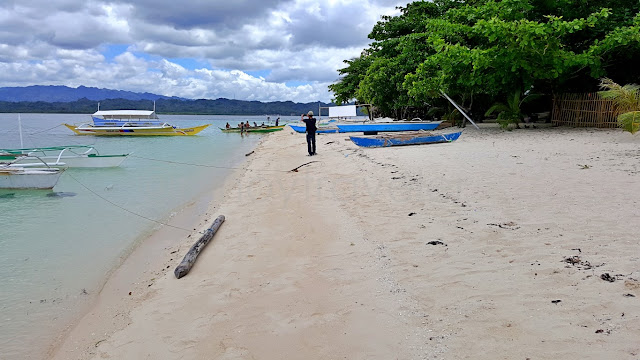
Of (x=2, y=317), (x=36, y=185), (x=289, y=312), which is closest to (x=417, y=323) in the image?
(x=289, y=312)

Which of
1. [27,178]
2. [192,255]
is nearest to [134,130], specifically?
[27,178]

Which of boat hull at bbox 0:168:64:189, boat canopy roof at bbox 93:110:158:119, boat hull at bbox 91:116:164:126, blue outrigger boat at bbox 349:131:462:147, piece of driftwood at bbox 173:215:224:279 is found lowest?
piece of driftwood at bbox 173:215:224:279

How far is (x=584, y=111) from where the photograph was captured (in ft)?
57.0

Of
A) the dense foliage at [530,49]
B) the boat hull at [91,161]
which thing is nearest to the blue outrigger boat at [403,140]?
the dense foliage at [530,49]

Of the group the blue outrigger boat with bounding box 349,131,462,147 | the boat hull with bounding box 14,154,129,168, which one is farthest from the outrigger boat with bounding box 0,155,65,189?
the blue outrigger boat with bounding box 349,131,462,147

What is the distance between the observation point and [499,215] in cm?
596

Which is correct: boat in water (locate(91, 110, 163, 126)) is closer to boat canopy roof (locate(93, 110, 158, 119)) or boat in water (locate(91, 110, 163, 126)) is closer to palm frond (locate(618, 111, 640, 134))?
boat canopy roof (locate(93, 110, 158, 119))

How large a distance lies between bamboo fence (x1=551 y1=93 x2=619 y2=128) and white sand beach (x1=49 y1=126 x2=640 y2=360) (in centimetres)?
910

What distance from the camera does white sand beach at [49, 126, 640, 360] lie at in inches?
129

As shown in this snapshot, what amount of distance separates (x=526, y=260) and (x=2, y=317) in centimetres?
663

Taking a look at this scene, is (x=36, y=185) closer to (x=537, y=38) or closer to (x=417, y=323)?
(x=417, y=323)

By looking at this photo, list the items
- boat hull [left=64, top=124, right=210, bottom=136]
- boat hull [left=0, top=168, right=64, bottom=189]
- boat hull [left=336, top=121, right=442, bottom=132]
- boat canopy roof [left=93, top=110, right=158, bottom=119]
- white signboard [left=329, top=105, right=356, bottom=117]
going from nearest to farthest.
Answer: boat hull [left=0, top=168, right=64, bottom=189]
boat hull [left=336, top=121, right=442, bottom=132]
white signboard [left=329, top=105, right=356, bottom=117]
boat hull [left=64, top=124, right=210, bottom=136]
boat canopy roof [left=93, top=110, right=158, bottom=119]

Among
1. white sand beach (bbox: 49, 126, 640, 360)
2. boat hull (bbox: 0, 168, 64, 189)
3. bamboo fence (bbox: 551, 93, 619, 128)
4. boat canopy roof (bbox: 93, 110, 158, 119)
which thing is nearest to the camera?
white sand beach (bbox: 49, 126, 640, 360)

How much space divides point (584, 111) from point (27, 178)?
2197cm
